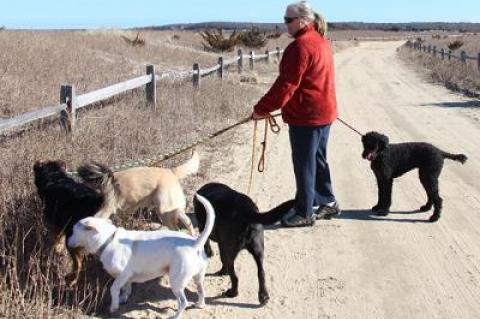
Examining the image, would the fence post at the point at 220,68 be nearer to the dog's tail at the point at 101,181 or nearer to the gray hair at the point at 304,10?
the gray hair at the point at 304,10

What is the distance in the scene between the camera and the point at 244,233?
15.7 feet

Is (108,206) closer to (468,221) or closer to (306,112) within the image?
(306,112)

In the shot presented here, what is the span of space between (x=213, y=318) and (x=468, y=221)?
3628mm

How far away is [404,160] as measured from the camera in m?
7.01

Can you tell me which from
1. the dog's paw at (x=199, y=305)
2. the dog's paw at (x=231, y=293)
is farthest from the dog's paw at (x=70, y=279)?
the dog's paw at (x=231, y=293)

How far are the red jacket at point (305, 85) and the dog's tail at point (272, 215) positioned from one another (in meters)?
1.58

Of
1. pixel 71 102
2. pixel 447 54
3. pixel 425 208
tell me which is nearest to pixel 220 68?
pixel 71 102

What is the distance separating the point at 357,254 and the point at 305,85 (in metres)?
1.74

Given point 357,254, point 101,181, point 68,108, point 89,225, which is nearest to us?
point 89,225

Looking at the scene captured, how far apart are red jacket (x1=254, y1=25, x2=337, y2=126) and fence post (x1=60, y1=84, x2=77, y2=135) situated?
118 inches

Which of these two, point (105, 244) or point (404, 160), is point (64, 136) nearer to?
point (105, 244)

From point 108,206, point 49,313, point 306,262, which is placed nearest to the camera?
point 49,313

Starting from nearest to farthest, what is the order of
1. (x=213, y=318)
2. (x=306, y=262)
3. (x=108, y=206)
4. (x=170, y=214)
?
1. (x=213, y=318)
2. (x=108, y=206)
3. (x=170, y=214)
4. (x=306, y=262)

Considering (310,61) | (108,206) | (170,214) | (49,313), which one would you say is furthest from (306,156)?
(49,313)
